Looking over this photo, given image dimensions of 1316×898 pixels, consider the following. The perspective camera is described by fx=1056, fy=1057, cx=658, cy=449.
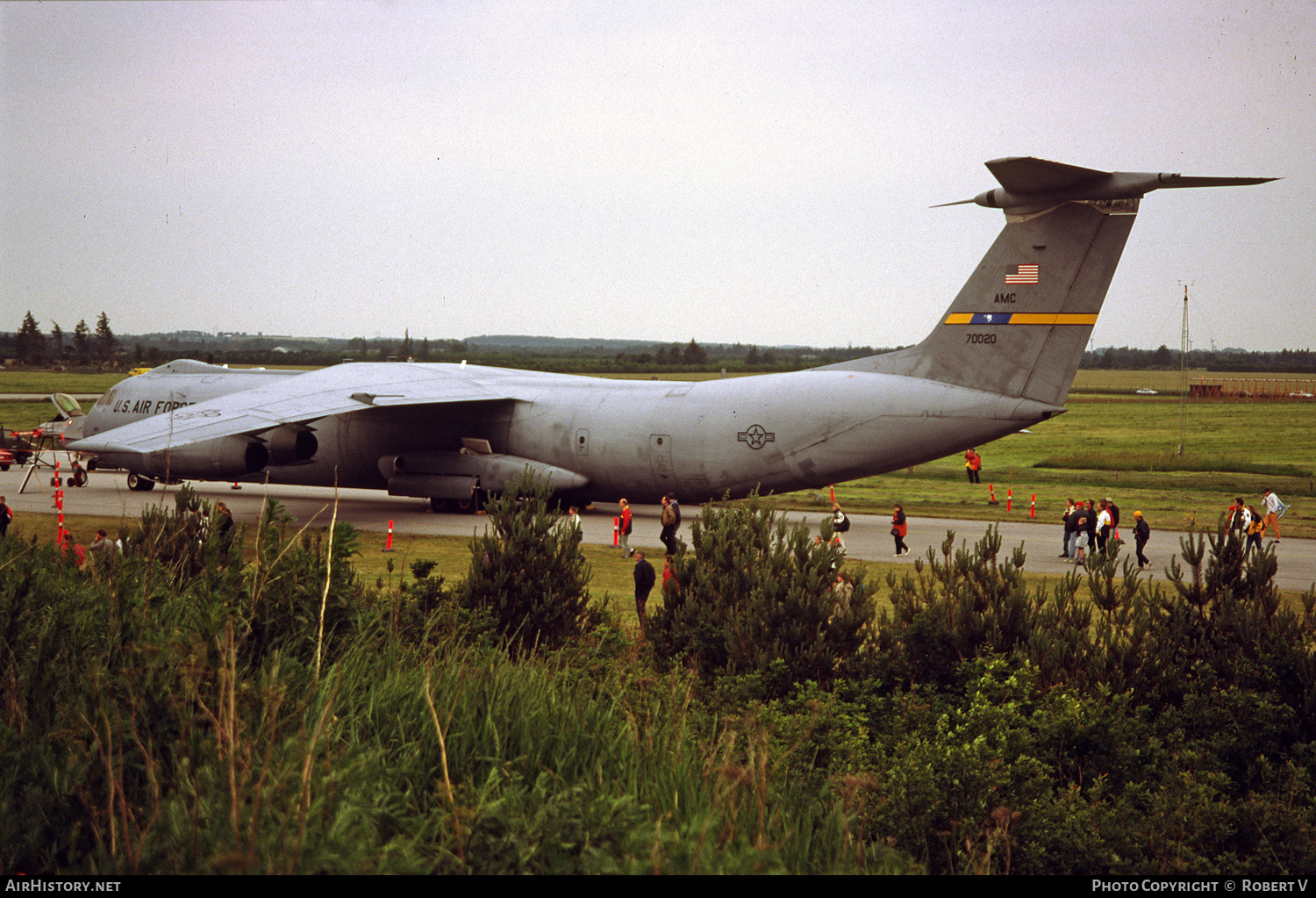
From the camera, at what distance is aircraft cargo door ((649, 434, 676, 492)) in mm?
24734

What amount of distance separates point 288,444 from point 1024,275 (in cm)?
1800

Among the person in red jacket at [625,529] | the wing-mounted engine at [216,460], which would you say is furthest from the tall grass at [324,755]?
the wing-mounted engine at [216,460]

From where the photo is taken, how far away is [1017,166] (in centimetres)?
1941

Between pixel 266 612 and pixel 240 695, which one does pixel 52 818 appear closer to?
pixel 240 695

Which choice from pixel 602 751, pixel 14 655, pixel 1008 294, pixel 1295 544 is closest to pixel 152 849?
pixel 602 751

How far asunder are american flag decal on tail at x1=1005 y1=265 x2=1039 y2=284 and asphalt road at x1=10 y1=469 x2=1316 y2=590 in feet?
17.4

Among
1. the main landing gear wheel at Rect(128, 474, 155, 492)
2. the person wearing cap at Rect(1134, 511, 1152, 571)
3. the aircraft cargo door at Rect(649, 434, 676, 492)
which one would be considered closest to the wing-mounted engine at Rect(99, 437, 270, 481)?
the main landing gear wheel at Rect(128, 474, 155, 492)

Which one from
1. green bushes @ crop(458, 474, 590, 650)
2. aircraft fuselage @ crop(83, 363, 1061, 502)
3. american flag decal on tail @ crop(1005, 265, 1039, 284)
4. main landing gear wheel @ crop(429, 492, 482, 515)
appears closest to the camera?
green bushes @ crop(458, 474, 590, 650)

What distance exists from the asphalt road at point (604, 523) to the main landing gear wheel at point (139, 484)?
21 centimetres

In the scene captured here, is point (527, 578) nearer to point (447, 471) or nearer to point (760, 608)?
point (760, 608)

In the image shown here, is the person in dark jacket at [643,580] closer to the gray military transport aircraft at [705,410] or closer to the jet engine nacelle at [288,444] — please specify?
the gray military transport aircraft at [705,410]

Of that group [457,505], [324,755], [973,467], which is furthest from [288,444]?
[973,467]

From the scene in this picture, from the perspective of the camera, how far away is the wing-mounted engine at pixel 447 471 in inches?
1058

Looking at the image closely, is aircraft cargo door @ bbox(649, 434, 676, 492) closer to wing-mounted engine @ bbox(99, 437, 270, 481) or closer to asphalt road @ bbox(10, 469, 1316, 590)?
asphalt road @ bbox(10, 469, 1316, 590)
